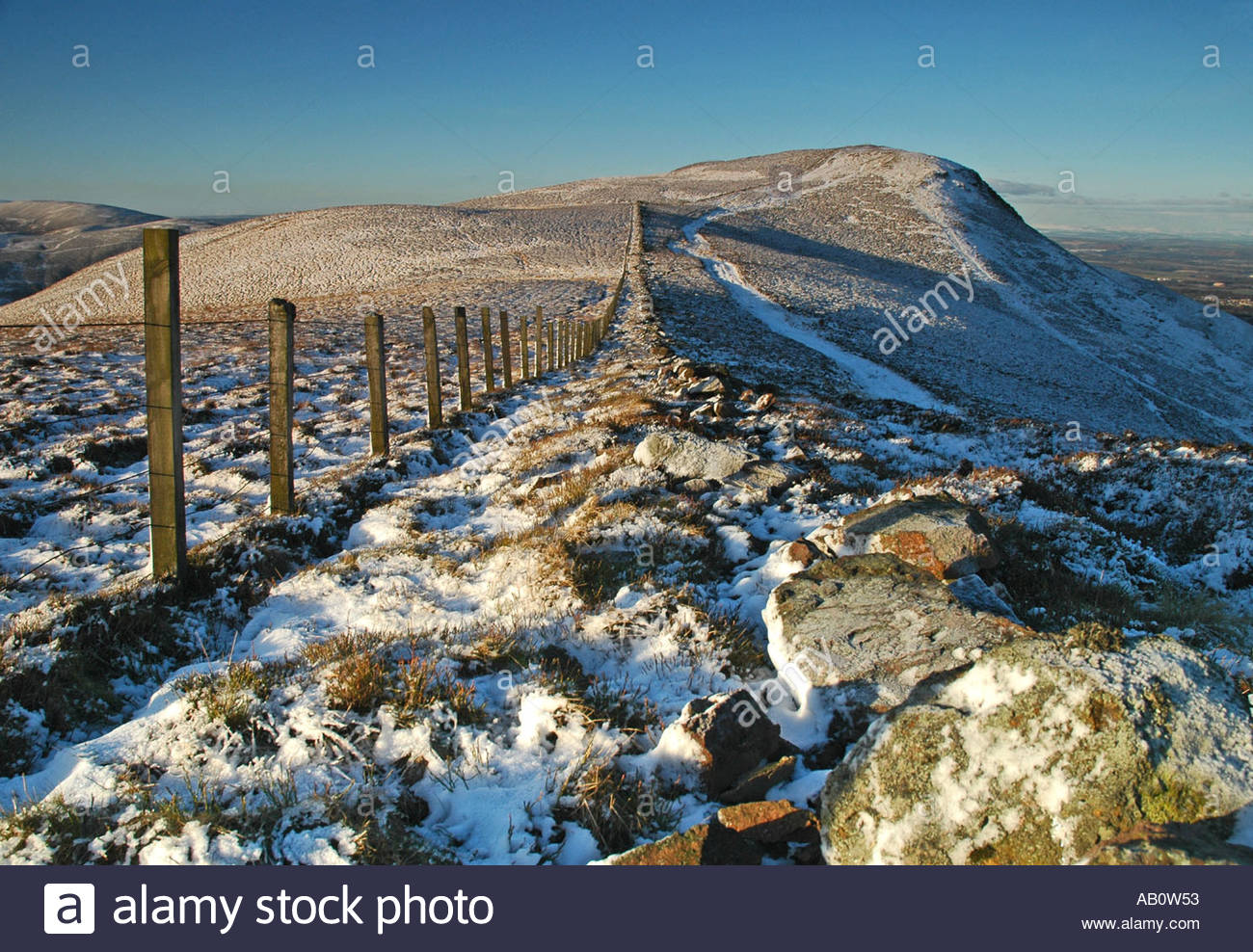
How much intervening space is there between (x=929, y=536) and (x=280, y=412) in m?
6.59

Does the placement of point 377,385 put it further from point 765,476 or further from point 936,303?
point 936,303

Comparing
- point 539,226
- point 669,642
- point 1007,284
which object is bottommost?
point 669,642

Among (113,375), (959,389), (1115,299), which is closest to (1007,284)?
(1115,299)

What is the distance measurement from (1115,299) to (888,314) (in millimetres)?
39260

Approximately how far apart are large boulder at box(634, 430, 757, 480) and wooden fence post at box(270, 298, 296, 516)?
3.85 meters

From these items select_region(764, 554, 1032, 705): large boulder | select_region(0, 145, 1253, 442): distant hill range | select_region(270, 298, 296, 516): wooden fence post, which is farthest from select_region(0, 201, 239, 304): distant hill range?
select_region(764, 554, 1032, 705): large boulder

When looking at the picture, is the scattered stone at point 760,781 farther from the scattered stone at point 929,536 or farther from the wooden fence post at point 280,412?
the wooden fence post at point 280,412

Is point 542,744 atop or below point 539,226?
below

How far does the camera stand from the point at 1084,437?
13.1 meters

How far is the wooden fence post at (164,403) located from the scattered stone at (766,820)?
5.02 m

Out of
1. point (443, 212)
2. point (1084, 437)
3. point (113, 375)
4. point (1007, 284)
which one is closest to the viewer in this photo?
point (1084, 437)

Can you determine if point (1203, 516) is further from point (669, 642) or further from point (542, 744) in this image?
point (542, 744)

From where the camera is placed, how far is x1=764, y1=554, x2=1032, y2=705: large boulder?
12.4 ft

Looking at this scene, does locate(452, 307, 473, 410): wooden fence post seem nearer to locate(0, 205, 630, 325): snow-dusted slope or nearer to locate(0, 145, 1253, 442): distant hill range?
locate(0, 145, 1253, 442): distant hill range
